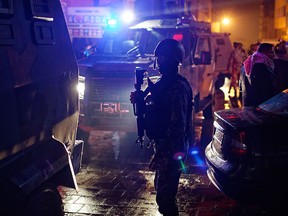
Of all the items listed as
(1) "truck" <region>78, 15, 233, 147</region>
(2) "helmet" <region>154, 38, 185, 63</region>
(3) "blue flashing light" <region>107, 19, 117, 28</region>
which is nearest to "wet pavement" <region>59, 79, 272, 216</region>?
(1) "truck" <region>78, 15, 233, 147</region>

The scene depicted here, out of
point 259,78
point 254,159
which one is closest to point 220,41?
point 259,78

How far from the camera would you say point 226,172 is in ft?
14.8

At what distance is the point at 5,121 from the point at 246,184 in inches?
99.5

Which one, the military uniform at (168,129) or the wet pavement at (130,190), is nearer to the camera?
the military uniform at (168,129)

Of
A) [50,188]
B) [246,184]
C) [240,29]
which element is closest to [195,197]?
[246,184]

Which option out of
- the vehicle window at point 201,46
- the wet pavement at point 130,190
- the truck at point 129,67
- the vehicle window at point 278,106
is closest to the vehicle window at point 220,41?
the truck at point 129,67

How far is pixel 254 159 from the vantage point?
4312 mm

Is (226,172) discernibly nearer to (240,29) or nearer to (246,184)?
(246,184)

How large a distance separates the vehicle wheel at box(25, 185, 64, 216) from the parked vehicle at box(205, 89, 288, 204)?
184 centimetres

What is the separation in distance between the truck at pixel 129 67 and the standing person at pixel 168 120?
3.99 metres

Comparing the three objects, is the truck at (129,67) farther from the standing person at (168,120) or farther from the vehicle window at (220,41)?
the vehicle window at (220,41)

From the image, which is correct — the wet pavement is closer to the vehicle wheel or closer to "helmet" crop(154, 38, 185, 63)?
the vehicle wheel

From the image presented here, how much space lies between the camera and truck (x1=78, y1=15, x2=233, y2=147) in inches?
321

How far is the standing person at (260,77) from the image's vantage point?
23.6 ft
